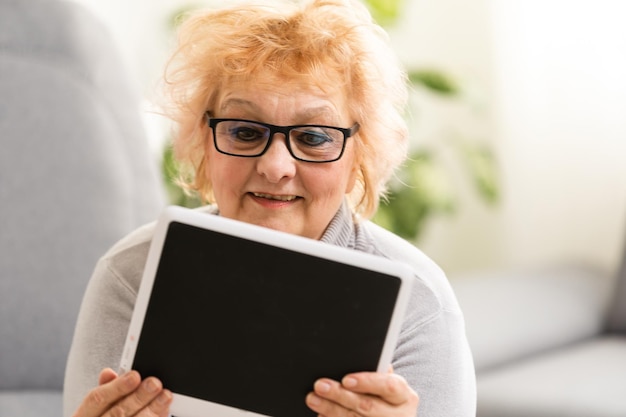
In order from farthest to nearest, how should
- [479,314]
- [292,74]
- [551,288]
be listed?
1. [551,288]
2. [479,314]
3. [292,74]

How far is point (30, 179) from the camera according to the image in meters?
1.67

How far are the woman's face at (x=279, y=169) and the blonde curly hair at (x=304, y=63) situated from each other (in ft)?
0.07

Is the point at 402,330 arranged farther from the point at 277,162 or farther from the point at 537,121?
the point at 537,121

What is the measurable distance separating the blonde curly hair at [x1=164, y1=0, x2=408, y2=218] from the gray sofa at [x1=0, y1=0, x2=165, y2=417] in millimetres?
447

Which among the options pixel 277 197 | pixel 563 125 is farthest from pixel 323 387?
pixel 563 125

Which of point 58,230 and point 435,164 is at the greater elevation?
point 435,164

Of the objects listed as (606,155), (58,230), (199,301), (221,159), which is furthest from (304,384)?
(606,155)

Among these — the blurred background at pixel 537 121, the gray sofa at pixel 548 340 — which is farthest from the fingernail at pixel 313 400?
the blurred background at pixel 537 121

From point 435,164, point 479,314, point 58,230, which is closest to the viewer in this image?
point 58,230

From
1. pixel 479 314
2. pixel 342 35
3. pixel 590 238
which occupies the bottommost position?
pixel 479 314

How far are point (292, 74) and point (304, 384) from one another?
359 millimetres

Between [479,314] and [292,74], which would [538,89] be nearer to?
[479,314]

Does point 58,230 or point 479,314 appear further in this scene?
point 479,314

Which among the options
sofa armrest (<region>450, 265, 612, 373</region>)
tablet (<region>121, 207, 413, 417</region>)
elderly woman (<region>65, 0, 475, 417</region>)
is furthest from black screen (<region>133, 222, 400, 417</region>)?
sofa armrest (<region>450, 265, 612, 373</region>)
